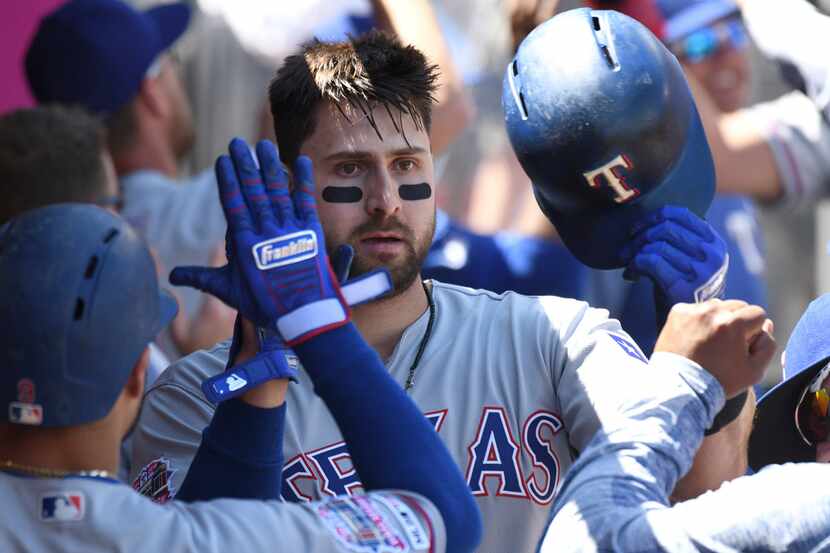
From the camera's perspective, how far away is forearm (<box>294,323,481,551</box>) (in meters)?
2.36

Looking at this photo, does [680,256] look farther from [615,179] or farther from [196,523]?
[196,523]

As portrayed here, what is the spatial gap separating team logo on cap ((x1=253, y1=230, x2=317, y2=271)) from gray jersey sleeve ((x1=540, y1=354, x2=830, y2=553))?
1.89ft

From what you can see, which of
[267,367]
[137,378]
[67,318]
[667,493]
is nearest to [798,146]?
[667,493]

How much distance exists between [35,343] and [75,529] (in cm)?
29

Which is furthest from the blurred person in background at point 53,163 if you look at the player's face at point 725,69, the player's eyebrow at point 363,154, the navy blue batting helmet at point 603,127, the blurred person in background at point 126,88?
the player's face at point 725,69

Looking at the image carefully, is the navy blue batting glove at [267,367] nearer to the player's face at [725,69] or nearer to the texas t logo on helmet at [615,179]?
the texas t logo on helmet at [615,179]

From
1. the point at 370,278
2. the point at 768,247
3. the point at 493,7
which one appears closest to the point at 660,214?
the point at 370,278

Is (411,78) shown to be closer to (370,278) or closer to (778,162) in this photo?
(370,278)

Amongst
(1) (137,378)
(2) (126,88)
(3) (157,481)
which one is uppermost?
(2) (126,88)

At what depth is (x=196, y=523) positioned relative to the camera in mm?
2283

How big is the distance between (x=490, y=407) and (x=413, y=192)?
54 centimetres

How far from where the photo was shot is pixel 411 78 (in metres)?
3.29

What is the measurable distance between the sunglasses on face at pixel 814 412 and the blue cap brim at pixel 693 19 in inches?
97.1

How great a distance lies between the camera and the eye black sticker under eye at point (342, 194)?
10.4ft
